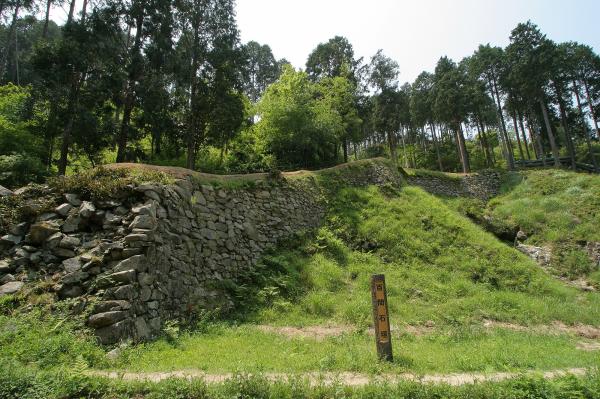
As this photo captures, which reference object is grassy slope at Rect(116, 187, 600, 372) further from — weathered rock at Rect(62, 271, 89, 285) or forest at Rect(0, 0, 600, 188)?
forest at Rect(0, 0, 600, 188)

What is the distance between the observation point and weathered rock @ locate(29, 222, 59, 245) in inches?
332

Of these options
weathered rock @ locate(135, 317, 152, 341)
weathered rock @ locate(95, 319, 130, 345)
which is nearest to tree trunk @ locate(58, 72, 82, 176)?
weathered rock @ locate(135, 317, 152, 341)

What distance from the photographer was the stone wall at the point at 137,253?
7.65m

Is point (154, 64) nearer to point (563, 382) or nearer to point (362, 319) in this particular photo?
point (362, 319)

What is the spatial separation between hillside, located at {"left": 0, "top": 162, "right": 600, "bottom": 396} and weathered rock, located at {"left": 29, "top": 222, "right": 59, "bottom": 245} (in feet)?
5.90

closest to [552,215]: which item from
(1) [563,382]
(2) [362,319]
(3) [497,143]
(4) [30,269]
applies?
(2) [362,319]

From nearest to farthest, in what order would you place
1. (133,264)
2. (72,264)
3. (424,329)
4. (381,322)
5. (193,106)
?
(381,322), (72,264), (133,264), (424,329), (193,106)

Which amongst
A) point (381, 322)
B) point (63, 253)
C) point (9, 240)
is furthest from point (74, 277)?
point (381, 322)

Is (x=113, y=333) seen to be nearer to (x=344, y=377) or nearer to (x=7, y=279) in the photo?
(x=7, y=279)

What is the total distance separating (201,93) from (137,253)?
14.4 meters

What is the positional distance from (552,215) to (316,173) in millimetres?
14215

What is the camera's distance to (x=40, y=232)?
8461 mm

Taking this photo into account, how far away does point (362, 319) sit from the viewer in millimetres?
10242

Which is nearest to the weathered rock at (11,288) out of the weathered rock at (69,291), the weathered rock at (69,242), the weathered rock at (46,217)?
the weathered rock at (69,291)
